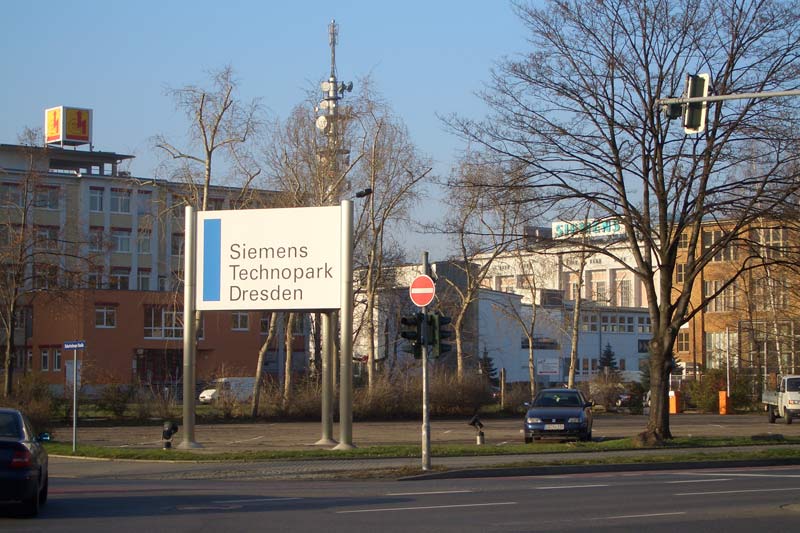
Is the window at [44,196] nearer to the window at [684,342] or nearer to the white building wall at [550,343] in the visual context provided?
the white building wall at [550,343]

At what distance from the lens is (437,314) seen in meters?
20.9

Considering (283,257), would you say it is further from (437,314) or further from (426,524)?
(426,524)

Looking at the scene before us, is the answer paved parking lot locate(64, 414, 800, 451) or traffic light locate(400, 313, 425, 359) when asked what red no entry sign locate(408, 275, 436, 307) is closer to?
traffic light locate(400, 313, 425, 359)

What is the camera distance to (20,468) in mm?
12703

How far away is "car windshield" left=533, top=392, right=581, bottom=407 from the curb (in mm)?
7393

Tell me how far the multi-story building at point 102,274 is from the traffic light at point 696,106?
29.6 meters

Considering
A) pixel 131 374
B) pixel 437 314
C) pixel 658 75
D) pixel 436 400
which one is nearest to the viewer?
pixel 437 314

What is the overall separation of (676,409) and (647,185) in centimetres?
2939

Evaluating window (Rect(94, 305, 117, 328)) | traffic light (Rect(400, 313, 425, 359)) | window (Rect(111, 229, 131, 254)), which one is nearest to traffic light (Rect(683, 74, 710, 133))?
traffic light (Rect(400, 313, 425, 359))

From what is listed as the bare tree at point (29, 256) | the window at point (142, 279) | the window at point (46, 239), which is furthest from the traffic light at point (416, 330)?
the window at point (142, 279)

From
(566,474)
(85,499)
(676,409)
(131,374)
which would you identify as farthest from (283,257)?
(131,374)

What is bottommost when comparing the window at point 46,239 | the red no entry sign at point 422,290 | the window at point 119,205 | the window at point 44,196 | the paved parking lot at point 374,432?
the paved parking lot at point 374,432

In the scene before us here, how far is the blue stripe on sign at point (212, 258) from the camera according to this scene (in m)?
27.1

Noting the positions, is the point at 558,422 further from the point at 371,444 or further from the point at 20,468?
the point at 20,468
